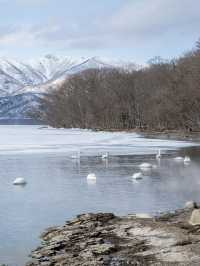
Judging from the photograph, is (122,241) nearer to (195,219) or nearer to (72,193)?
(195,219)

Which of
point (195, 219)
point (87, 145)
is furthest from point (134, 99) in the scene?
point (195, 219)

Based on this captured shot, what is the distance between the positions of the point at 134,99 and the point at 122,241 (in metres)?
109

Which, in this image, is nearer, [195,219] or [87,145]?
[195,219]

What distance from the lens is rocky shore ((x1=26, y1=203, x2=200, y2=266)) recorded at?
1154 centimetres

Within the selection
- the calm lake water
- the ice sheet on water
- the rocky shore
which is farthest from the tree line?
the rocky shore

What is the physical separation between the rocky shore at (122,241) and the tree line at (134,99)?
66122 mm

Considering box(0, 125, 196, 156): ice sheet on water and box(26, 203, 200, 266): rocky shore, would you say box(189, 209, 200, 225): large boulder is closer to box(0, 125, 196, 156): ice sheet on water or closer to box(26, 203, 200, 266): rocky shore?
box(26, 203, 200, 266): rocky shore

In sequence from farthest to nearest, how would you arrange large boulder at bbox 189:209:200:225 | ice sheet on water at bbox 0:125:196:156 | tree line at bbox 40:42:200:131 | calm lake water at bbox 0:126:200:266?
tree line at bbox 40:42:200:131 < ice sheet on water at bbox 0:125:196:156 < calm lake water at bbox 0:126:200:266 < large boulder at bbox 189:209:200:225

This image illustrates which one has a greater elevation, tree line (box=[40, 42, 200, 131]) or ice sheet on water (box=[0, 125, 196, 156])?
tree line (box=[40, 42, 200, 131])

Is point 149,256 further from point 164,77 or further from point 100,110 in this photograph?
point 100,110

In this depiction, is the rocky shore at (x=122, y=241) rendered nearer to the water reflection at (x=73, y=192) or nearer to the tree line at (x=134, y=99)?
the water reflection at (x=73, y=192)

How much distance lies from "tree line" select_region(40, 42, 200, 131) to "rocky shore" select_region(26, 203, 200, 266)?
66122 mm

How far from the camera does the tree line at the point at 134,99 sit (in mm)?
86812

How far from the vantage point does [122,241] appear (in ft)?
43.5
